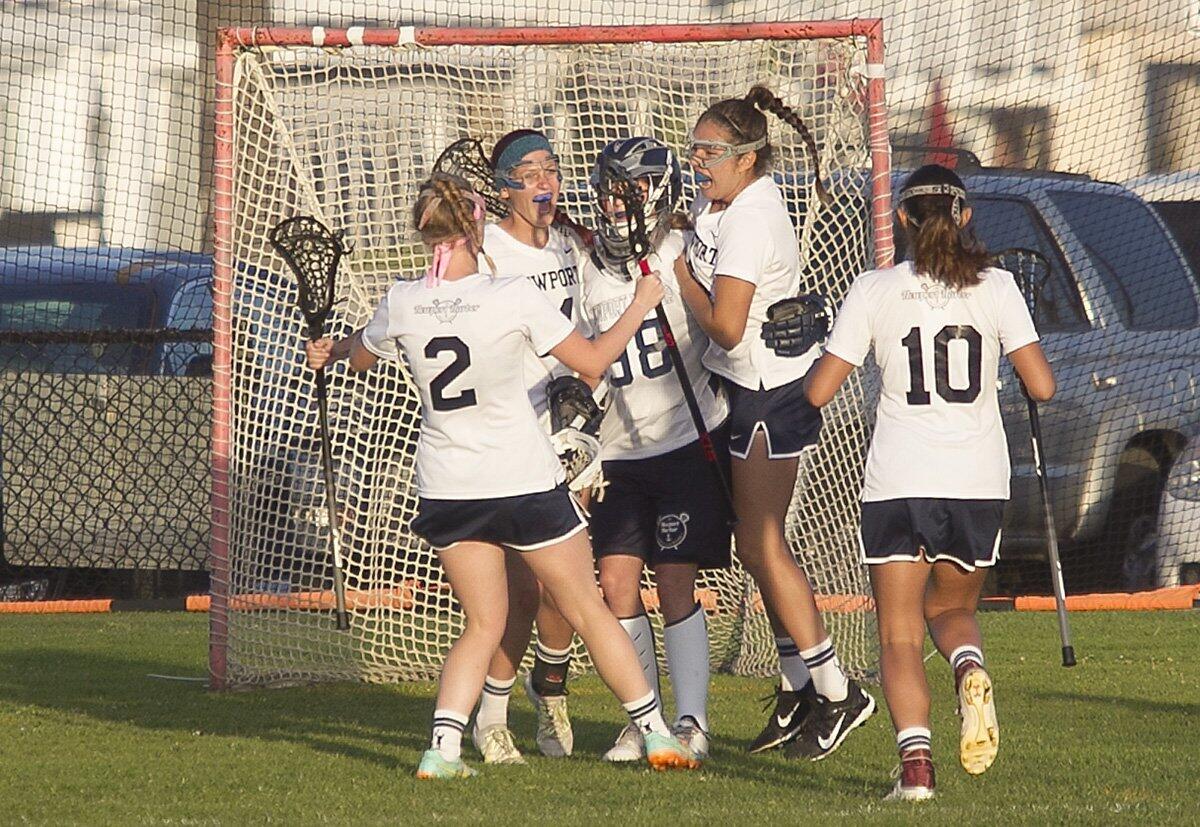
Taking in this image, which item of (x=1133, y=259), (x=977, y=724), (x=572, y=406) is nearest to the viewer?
(x=977, y=724)

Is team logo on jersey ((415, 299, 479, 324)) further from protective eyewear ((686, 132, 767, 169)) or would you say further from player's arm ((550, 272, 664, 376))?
protective eyewear ((686, 132, 767, 169))

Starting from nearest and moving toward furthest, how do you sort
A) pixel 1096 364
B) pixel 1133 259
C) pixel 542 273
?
pixel 542 273 < pixel 1096 364 < pixel 1133 259

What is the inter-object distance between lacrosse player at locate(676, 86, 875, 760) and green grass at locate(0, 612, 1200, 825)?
22cm

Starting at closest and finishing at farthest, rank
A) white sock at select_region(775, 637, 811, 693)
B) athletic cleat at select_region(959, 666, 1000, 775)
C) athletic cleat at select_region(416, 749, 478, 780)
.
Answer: athletic cleat at select_region(959, 666, 1000, 775) → athletic cleat at select_region(416, 749, 478, 780) → white sock at select_region(775, 637, 811, 693)

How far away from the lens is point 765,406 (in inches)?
249

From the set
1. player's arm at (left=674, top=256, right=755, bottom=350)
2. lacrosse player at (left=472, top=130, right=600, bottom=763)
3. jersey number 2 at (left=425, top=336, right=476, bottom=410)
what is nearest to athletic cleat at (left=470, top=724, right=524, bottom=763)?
lacrosse player at (left=472, top=130, right=600, bottom=763)

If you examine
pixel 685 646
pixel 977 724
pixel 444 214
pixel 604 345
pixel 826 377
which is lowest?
pixel 977 724

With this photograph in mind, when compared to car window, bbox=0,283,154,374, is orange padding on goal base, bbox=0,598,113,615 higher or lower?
lower

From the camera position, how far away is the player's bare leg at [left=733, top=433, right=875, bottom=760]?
6336 mm

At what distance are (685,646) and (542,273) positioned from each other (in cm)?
122

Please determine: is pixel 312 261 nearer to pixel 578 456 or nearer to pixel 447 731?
pixel 578 456

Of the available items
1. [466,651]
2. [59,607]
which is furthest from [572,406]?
[59,607]

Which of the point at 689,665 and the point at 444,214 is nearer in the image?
the point at 444,214

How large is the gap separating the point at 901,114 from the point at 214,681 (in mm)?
8230
